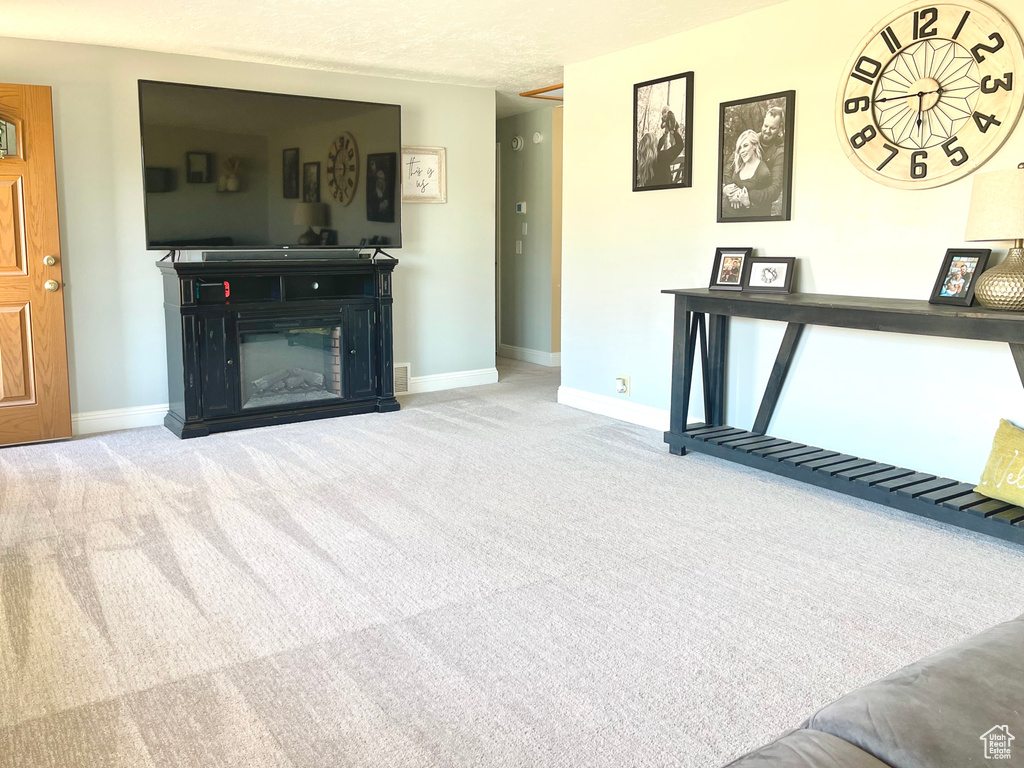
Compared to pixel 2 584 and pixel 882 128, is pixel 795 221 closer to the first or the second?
pixel 882 128

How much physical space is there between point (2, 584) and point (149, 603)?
1.81ft

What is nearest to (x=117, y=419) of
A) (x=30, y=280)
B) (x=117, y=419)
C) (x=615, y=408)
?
(x=117, y=419)

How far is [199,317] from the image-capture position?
4.64 m

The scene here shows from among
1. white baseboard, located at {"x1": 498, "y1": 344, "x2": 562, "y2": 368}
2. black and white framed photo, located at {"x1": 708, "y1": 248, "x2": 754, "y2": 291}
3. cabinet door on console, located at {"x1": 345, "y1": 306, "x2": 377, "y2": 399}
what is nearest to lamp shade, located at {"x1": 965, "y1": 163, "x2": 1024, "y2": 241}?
black and white framed photo, located at {"x1": 708, "y1": 248, "x2": 754, "y2": 291}

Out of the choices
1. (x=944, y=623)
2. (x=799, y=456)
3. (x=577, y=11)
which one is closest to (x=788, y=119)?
(x=577, y=11)

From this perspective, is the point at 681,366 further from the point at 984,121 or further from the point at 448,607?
the point at 448,607

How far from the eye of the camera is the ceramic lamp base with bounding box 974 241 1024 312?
296 cm

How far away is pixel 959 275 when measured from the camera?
3232mm

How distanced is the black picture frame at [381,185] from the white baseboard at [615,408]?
168cm

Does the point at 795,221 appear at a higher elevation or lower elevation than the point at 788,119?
lower

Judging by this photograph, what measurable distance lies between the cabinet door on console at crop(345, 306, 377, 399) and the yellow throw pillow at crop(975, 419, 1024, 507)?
347 cm

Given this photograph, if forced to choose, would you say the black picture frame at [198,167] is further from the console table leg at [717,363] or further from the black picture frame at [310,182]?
the console table leg at [717,363]

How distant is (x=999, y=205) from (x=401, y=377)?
4.00 meters

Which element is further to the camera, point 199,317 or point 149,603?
point 199,317
